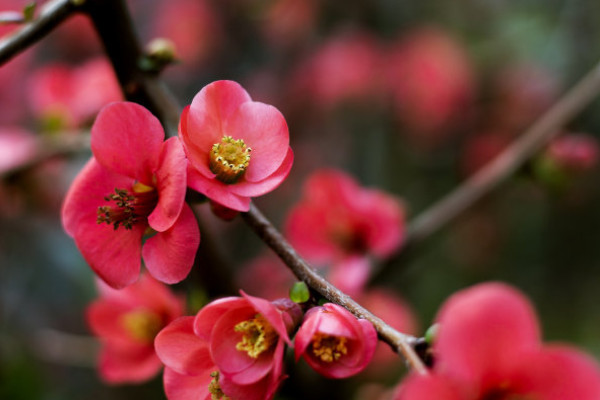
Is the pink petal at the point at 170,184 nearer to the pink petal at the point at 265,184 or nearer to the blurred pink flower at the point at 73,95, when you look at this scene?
the pink petal at the point at 265,184

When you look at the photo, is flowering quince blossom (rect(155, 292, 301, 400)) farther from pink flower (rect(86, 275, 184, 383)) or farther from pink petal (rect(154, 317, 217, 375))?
pink flower (rect(86, 275, 184, 383))

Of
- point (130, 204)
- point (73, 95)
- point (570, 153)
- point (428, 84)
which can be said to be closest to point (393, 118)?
point (428, 84)

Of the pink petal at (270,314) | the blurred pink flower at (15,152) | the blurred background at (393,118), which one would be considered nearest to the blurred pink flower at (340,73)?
the blurred background at (393,118)

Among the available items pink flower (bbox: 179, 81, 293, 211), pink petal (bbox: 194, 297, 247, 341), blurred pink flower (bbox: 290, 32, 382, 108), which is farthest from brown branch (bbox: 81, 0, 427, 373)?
blurred pink flower (bbox: 290, 32, 382, 108)

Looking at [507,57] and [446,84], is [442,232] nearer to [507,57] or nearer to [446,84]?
[446,84]

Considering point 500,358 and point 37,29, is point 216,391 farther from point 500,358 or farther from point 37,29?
point 37,29

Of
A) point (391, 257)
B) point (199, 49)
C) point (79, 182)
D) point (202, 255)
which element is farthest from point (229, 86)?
point (199, 49)
